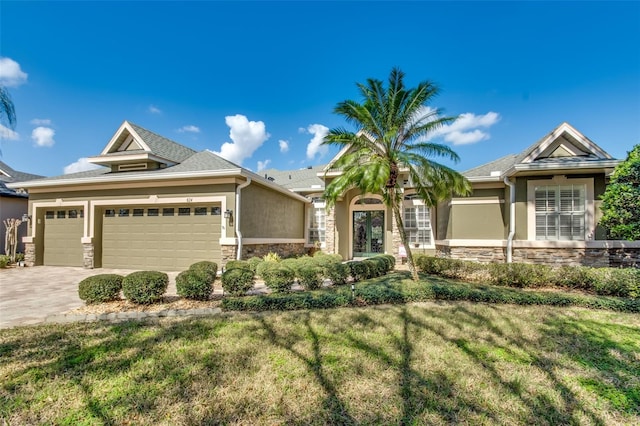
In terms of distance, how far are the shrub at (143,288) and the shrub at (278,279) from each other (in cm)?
230

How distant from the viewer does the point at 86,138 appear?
50.0 feet

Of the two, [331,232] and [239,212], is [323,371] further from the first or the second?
[331,232]

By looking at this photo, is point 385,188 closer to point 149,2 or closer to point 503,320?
point 503,320

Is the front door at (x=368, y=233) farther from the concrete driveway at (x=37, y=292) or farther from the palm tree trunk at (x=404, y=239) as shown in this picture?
the concrete driveway at (x=37, y=292)

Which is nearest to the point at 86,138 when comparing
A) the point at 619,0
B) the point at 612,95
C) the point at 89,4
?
the point at 89,4

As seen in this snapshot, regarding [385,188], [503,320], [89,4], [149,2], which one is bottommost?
[503,320]

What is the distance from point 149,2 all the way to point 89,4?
1637 millimetres

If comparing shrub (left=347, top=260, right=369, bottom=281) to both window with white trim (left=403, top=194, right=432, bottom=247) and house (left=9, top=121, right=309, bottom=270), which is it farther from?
window with white trim (left=403, top=194, right=432, bottom=247)

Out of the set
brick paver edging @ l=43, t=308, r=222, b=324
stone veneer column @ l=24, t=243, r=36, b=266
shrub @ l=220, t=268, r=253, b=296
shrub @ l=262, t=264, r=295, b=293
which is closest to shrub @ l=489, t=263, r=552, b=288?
shrub @ l=262, t=264, r=295, b=293

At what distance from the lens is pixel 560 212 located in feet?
36.3

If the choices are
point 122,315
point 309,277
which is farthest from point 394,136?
point 122,315

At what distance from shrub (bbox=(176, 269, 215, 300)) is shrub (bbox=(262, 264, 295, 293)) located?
1.34 metres

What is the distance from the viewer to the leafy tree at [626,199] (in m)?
7.77

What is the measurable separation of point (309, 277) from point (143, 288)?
3.75 m
